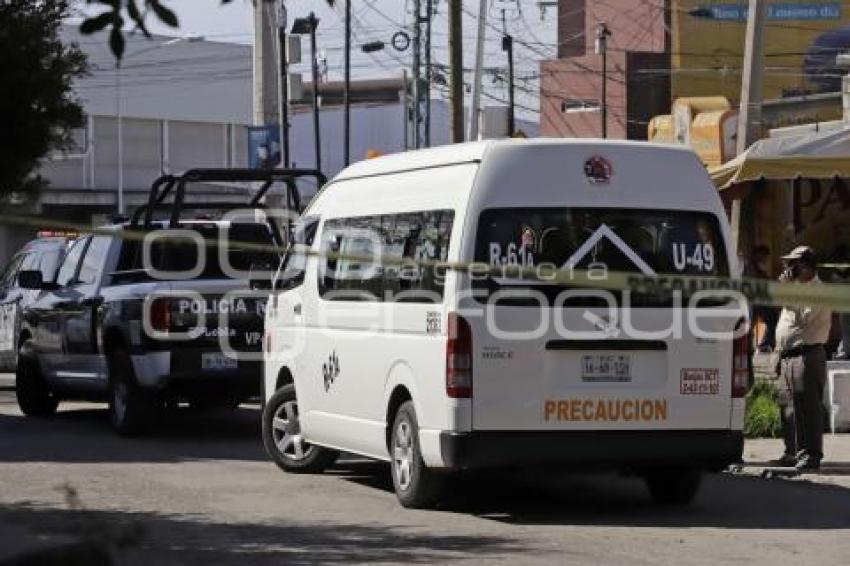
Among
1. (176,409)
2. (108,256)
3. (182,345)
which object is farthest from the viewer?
(176,409)

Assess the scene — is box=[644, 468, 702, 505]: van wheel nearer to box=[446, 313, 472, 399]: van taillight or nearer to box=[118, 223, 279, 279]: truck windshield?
box=[446, 313, 472, 399]: van taillight

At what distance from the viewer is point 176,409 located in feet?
63.5

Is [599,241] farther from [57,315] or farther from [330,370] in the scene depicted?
[57,315]

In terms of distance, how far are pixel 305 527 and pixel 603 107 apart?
4628cm

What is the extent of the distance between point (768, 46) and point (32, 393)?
50.9 metres

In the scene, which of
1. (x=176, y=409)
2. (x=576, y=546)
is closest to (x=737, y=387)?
(x=576, y=546)

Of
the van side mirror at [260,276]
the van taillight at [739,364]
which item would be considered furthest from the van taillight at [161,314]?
the van taillight at [739,364]

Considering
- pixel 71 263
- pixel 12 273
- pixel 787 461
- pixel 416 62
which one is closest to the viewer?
pixel 787 461

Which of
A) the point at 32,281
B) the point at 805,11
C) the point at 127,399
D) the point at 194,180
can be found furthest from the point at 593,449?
the point at 805,11

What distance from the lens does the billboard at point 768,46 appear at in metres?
62.6

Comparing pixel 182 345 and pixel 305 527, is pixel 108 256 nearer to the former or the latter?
pixel 182 345

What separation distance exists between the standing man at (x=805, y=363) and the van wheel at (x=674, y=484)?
1702 mm

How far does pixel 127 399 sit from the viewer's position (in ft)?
52.7

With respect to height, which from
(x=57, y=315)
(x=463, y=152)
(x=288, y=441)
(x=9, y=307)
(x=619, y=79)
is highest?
(x=619, y=79)
